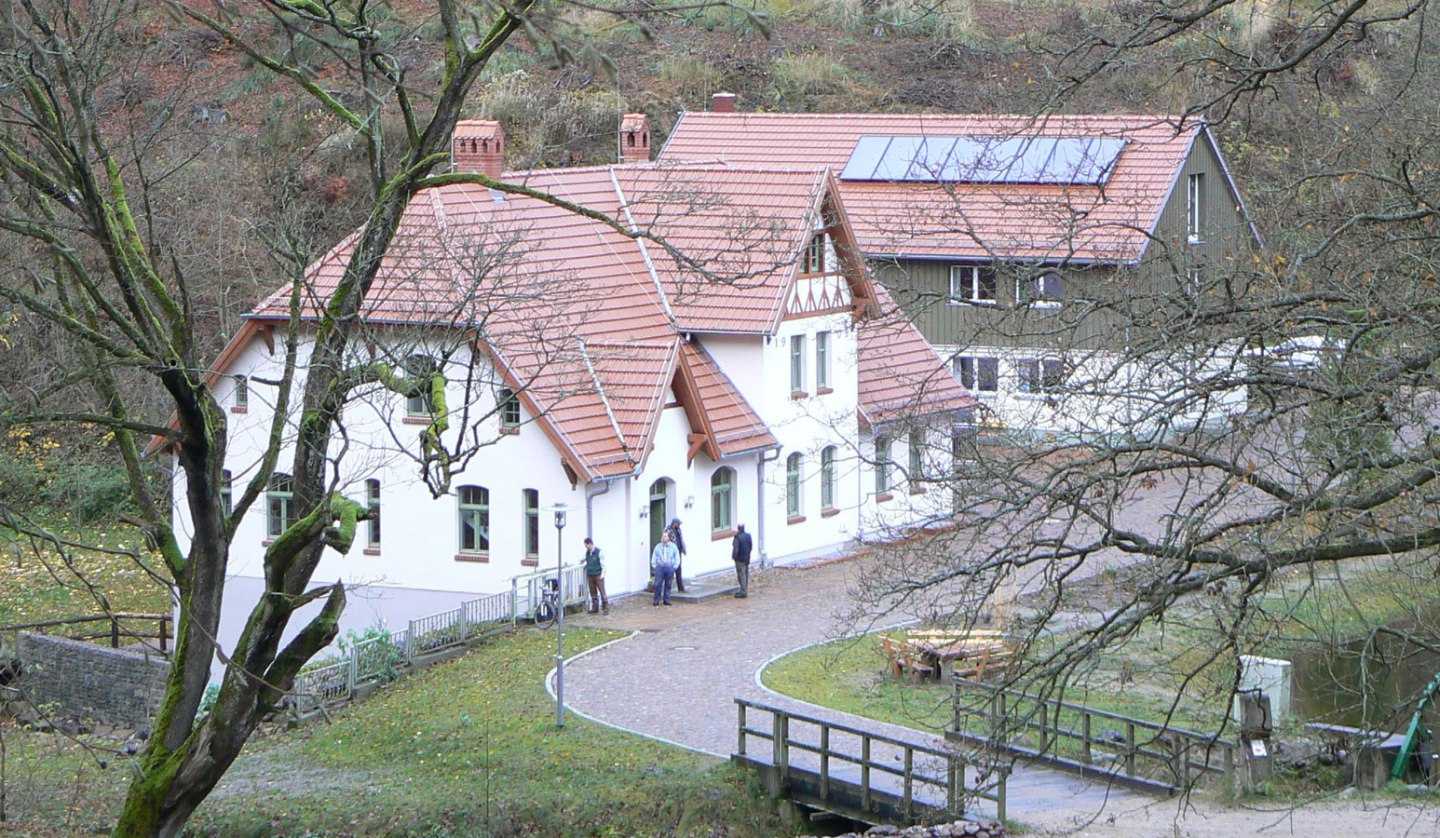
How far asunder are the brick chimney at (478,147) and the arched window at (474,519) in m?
6.56

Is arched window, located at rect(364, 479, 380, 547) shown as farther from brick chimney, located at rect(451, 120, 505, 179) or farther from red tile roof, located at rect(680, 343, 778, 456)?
brick chimney, located at rect(451, 120, 505, 179)

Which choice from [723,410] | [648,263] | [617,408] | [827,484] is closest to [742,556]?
[723,410]

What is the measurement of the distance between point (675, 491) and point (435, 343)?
6842 mm

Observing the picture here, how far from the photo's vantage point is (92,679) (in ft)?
89.1

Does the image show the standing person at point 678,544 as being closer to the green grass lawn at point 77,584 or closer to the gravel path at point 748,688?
the gravel path at point 748,688

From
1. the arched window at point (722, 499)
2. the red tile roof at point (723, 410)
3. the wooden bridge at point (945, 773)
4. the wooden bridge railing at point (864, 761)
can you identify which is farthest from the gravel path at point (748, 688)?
the red tile roof at point (723, 410)

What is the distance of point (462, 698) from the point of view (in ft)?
79.6

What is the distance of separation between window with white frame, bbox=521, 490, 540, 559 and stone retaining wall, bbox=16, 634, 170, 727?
6038mm

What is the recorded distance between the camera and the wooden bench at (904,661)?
25.0m

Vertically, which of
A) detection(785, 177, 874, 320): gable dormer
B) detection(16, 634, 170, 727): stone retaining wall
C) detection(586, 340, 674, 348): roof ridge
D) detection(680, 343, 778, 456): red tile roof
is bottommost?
detection(16, 634, 170, 727): stone retaining wall

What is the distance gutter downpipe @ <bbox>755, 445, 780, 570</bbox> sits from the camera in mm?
32062

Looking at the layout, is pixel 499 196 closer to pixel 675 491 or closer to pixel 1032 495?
pixel 675 491

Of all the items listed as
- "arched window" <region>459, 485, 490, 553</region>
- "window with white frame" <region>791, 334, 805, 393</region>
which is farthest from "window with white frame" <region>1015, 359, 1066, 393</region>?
"window with white frame" <region>791, 334, 805, 393</region>

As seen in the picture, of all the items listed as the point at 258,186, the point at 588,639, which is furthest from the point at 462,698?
the point at 258,186
